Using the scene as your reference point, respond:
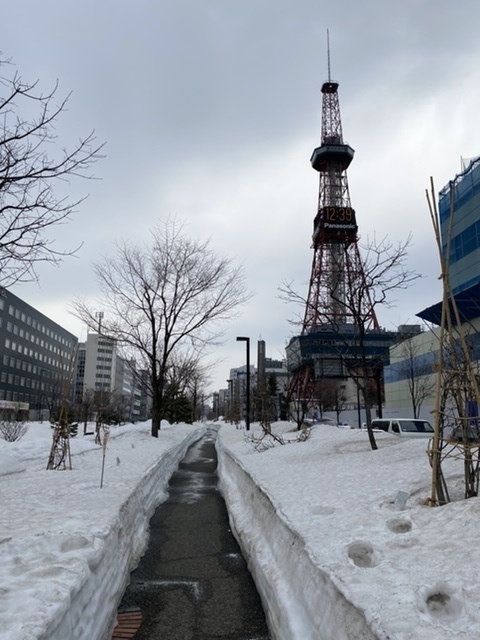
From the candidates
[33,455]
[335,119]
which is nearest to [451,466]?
[33,455]

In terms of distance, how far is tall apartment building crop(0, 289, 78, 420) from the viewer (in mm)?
83250

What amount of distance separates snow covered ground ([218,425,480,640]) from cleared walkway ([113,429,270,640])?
23cm

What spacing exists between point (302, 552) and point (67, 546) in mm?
2325

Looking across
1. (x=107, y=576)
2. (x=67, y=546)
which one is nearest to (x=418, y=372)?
(x=107, y=576)

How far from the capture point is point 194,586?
5.26 m

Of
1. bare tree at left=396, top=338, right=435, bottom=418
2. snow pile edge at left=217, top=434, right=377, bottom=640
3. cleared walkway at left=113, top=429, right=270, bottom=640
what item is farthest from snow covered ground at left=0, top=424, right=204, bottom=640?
bare tree at left=396, top=338, right=435, bottom=418

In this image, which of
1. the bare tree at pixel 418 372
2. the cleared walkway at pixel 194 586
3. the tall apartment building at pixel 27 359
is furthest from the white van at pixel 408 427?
the tall apartment building at pixel 27 359

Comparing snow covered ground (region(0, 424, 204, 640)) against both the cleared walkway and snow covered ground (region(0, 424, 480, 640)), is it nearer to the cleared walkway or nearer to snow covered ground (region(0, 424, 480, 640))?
snow covered ground (region(0, 424, 480, 640))

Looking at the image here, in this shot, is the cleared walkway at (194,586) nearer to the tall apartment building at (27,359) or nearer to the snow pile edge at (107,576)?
the snow pile edge at (107,576)

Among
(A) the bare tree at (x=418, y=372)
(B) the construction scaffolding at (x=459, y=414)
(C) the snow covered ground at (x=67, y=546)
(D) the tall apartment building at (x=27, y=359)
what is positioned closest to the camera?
(C) the snow covered ground at (x=67, y=546)

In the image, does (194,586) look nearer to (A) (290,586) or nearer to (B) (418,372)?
(A) (290,586)

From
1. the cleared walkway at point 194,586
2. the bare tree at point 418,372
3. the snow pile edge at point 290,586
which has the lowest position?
the cleared walkway at point 194,586

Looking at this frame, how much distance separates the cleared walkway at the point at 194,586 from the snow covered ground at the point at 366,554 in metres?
0.23

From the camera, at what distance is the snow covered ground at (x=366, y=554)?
316 cm
